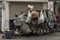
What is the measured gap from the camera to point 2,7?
2138cm

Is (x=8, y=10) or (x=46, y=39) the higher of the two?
(x=8, y=10)

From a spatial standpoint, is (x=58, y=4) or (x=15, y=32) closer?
(x=15, y=32)

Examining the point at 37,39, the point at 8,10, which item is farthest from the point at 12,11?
the point at 37,39

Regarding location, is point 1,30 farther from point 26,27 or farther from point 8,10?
point 26,27

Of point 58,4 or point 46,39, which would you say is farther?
point 58,4

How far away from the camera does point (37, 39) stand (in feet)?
55.1

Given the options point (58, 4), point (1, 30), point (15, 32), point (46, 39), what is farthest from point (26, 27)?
point (58, 4)

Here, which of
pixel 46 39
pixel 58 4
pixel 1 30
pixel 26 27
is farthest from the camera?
pixel 58 4

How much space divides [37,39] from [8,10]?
565cm

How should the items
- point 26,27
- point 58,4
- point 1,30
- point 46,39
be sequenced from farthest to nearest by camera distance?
point 58,4 → point 1,30 → point 26,27 → point 46,39

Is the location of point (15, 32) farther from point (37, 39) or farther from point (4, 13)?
point (4, 13)

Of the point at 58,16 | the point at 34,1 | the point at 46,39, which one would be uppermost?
A: the point at 34,1

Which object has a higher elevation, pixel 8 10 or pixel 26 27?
pixel 8 10

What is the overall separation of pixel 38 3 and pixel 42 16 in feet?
10.7
